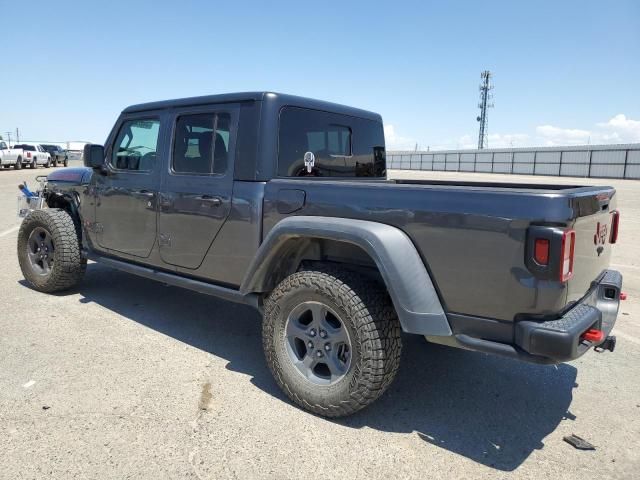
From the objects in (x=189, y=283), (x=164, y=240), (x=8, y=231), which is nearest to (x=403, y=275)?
(x=189, y=283)

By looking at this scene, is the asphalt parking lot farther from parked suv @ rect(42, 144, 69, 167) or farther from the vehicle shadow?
parked suv @ rect(42, 144, 69, 167)

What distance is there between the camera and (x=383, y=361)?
2.75m

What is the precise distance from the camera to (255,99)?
345 cm

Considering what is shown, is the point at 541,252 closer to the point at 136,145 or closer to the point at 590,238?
the point at 590,238

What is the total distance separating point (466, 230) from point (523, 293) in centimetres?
40

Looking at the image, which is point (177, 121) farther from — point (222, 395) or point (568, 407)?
point (568, 407)

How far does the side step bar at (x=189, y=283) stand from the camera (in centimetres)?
348

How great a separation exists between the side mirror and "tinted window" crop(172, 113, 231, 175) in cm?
100

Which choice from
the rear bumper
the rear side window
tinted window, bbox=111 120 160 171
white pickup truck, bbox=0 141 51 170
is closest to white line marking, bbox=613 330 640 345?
the rear bumper

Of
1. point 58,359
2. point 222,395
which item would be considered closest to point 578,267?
point 222,395

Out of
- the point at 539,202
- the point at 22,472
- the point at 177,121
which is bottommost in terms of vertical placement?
the point at 22,472

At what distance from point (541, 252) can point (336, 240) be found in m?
1.11

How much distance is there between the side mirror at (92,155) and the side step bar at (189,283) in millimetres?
880

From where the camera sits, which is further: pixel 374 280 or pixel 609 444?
pixel 374 280
